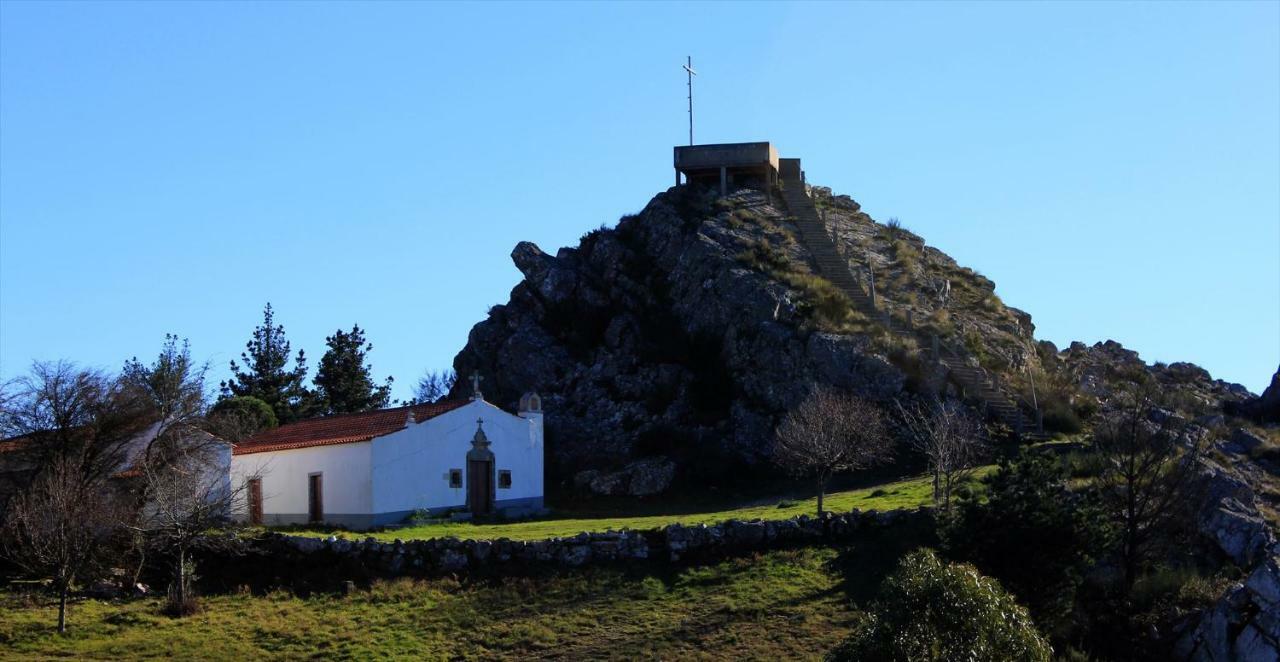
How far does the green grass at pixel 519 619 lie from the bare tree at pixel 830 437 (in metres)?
6.19

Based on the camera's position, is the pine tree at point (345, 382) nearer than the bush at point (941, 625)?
No

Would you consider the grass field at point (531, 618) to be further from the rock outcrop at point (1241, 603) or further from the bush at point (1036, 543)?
the rock outcrop at point (1241, 603)

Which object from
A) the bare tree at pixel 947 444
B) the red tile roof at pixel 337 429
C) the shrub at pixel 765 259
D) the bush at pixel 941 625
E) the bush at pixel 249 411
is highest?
the shrub at pixel 765 259

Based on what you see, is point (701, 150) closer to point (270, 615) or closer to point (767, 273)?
point (767, 273)

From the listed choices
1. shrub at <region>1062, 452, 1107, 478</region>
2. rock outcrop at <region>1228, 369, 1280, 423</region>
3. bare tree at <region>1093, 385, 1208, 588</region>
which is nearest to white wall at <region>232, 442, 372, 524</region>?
shrub at <region>1062, 452, 1107, 478</region>

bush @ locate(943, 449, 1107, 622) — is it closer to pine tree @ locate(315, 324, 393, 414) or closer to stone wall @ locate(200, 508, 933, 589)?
stone wall @ locate(200, 508, 933, 589)

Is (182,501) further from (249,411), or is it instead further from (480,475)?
(249,411)

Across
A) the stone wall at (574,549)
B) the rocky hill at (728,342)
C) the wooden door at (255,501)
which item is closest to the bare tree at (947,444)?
the stone wall at (574,549)

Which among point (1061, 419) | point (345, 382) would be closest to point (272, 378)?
point (345, 382)

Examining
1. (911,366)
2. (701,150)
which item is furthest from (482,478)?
(701,150)

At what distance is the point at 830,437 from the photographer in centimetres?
4128

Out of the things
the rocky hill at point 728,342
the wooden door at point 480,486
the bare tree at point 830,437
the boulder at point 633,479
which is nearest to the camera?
the bare tree at point 830,437

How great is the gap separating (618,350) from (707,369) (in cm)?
448

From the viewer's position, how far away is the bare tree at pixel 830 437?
40.7m
